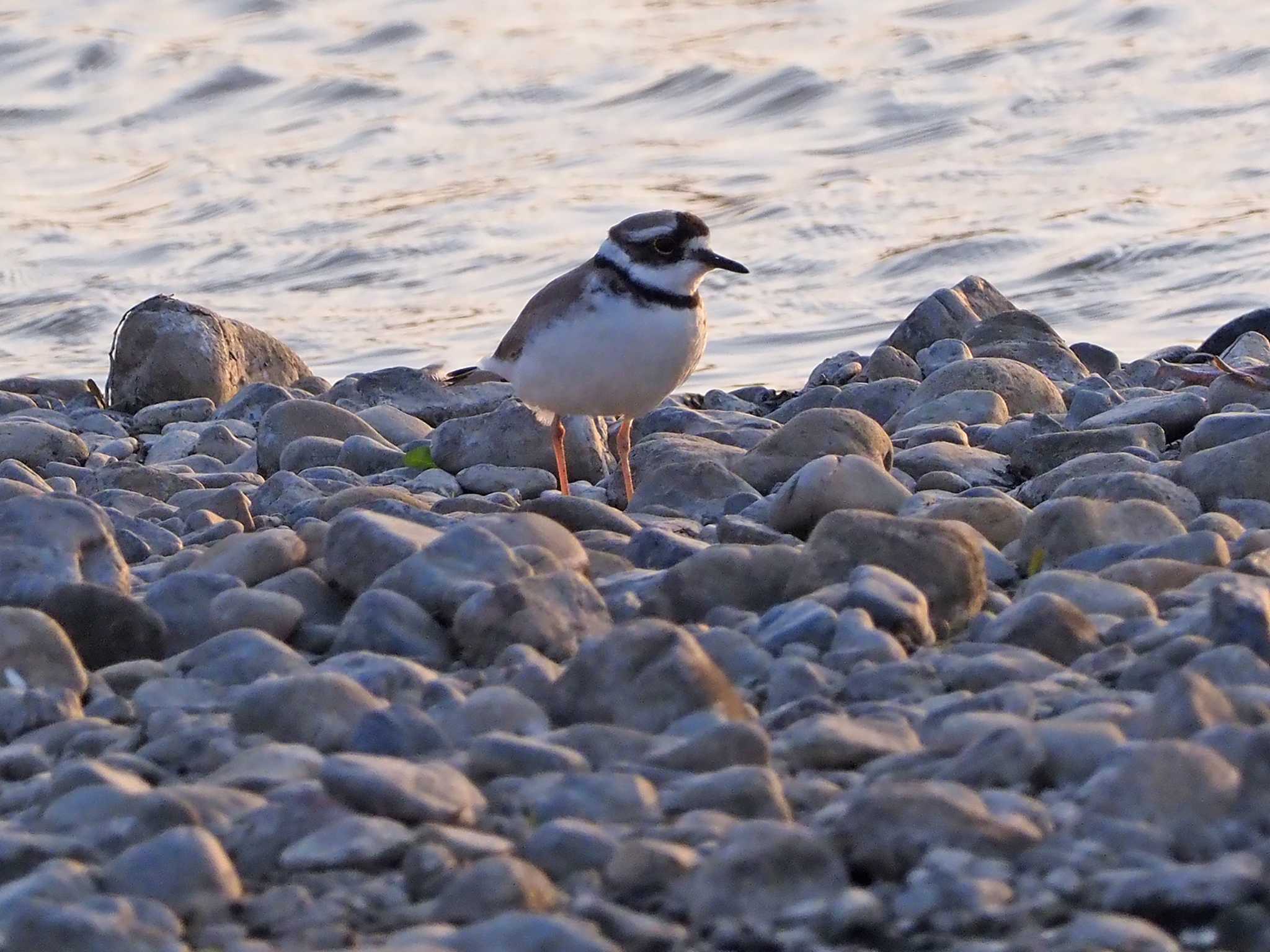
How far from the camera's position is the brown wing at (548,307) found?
18.9 feet

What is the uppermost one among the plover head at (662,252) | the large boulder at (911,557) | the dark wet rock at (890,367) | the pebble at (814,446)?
the plover head at (662,252)

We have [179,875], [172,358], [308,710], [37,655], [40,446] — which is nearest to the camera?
[179,875]

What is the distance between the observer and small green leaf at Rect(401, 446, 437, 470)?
644cm

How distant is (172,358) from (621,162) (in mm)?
5560

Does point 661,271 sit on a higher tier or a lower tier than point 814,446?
higher

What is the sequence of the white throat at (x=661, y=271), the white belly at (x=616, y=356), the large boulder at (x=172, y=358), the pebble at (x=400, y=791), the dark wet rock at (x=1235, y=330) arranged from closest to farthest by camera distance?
the pebble at (x=400, y=791) → the white belly at (x=616, y=356) → the white throat at (x=661, y=271) → the dark wet rock at (x=1235, y=330) → the large boulder at (x=172, y=358)

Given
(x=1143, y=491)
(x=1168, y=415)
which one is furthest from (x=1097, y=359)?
(x=1143, y=491)

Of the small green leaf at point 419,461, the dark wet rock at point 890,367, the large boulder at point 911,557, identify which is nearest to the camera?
the large boulder at point 911,557

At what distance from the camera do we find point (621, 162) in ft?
44.3

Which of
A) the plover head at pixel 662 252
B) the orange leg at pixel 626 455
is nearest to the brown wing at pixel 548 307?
the plover head at pixel 662 252

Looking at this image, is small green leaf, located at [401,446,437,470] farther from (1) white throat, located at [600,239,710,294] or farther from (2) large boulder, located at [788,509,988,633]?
(2) large boulder, located at [788,509,988,633]

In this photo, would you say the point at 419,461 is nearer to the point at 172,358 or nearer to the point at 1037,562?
the point at 172,358

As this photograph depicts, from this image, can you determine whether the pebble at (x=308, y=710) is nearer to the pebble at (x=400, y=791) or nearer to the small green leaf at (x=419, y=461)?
the pebble at (x=400, y=791)

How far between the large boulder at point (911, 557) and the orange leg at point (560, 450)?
2003 mm
